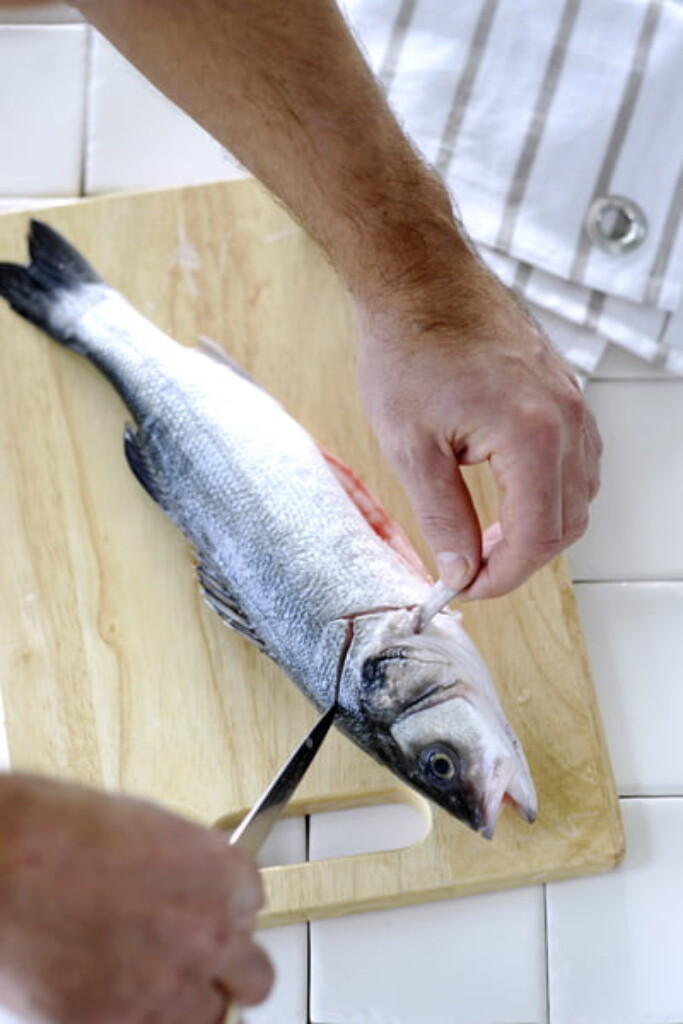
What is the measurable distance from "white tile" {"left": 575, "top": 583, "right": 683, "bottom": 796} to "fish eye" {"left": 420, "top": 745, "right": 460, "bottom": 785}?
179 millimetres

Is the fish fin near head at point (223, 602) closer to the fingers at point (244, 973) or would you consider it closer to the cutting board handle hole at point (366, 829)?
the cutting board handle hole at point (366, 829)

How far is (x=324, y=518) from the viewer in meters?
1.16

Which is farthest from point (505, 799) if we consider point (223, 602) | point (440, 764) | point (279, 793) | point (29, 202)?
point (29, 202)

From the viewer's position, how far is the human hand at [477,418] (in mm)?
983

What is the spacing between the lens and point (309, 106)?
1.00 metres

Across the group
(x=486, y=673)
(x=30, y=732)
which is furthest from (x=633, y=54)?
(x=30, y=732)

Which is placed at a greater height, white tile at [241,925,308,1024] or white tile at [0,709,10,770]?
white tile at [0,709,10,770]

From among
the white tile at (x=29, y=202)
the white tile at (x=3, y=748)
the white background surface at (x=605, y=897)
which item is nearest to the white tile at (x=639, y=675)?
the white background surface at (x=605, y=897)

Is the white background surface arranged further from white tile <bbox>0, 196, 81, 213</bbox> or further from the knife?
white tile <bbox>0, 196, 81, 213</bbox>

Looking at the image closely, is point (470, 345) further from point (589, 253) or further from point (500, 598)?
point (589, 253)

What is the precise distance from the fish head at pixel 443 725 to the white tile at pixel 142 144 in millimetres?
595

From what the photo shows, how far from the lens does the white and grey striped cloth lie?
1.34m

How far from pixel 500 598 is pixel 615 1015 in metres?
0.34

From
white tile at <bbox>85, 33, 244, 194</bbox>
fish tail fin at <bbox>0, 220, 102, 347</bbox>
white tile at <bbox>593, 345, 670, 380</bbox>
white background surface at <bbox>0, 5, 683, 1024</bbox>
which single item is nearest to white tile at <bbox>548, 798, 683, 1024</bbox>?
white background surface at <bbox>0, 5, 683, 1024</bbox>
